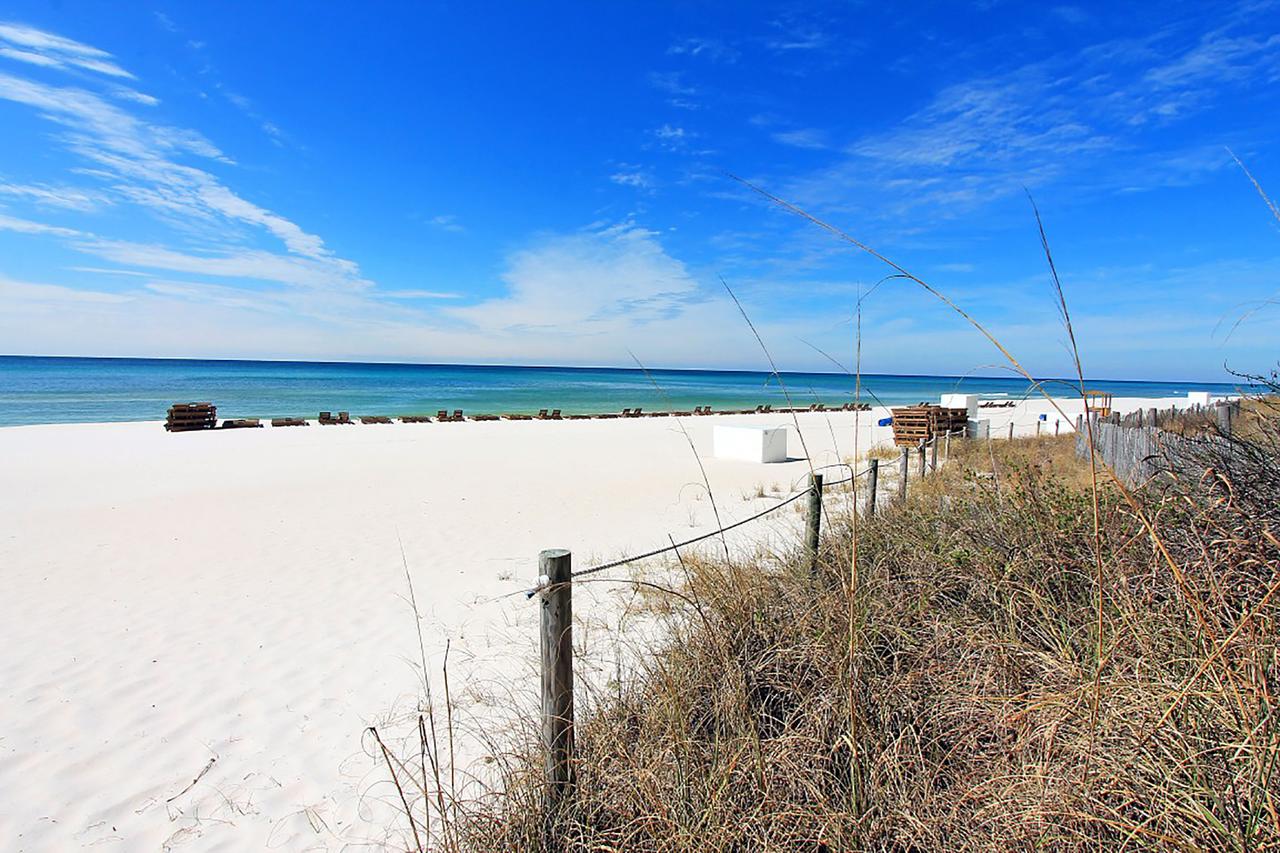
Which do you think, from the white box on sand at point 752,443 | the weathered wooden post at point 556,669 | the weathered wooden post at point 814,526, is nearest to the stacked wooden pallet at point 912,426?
the white box on sand at point 752,443

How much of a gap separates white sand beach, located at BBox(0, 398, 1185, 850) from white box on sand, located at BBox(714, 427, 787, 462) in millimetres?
2565

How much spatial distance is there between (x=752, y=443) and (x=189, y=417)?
63.2 ft

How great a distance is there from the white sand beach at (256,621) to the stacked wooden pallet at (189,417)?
29.1ft

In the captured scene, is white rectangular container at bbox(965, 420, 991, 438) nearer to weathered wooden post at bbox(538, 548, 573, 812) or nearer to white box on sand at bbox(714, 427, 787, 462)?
white box on sand at bbox(714, 427, 787, 462)

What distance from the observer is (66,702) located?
3.85 meters

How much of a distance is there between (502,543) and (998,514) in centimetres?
543

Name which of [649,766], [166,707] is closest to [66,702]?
[166,707]

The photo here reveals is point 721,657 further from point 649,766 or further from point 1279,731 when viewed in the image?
point 1279,731

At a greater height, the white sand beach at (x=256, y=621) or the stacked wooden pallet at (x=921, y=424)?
the stacked wooden pallet at (x=921, y=424)

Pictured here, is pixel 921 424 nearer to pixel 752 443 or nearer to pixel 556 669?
pixel 752 443

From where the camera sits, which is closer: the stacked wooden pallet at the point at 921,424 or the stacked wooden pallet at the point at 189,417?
the stacked wooden pallet at the point at 921,424

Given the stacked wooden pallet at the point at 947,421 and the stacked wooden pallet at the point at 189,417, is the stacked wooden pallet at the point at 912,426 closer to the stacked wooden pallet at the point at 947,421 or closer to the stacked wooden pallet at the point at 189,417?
the stacked wooden pallet at the point at 947,421

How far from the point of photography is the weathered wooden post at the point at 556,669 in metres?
2.29

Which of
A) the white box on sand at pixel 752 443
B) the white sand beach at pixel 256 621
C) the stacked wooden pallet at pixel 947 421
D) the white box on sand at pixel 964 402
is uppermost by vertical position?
the white box on sand at pixel 964 402
